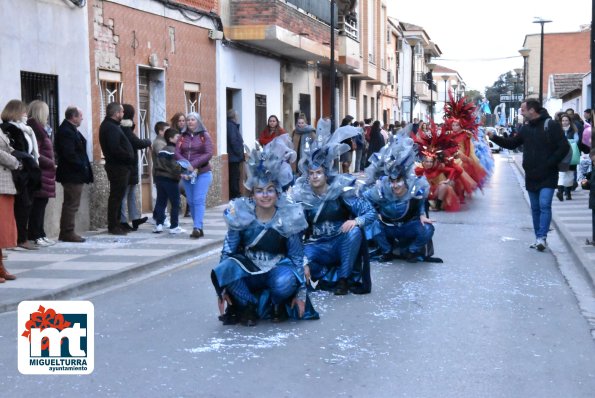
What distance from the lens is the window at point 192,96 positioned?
717 inches

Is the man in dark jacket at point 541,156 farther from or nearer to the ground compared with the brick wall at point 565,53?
nearer to the ground

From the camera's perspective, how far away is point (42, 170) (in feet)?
38.7

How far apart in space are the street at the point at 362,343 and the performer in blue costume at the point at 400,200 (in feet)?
1.68

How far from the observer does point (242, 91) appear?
70.7 feet

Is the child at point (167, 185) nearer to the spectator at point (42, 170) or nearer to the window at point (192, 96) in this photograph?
the spectator at point (42, 170)

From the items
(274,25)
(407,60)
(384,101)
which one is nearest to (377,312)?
(274,25)

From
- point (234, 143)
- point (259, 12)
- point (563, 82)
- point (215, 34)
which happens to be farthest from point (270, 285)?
point (563, 82)

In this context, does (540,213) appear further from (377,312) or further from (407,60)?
(407,60)

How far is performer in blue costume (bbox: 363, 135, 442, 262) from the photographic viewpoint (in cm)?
1041

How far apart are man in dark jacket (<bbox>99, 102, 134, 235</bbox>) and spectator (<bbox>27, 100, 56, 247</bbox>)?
46.7 inches

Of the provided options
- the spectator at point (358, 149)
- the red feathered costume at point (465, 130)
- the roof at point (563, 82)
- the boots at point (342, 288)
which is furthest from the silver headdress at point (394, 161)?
the roof at point (563, 82)

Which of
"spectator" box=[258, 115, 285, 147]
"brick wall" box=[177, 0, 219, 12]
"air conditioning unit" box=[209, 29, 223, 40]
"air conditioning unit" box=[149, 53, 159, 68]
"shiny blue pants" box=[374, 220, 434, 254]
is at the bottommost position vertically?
"shiny blue pants" box=[374, 220, 434, 254]

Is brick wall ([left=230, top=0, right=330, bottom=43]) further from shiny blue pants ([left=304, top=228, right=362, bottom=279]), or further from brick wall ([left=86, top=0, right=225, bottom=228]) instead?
shiny blue pants ([left=304, top=228, right=362, bottom=279])

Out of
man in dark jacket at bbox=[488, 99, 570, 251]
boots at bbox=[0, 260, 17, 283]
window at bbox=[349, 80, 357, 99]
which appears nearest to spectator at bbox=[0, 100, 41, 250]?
boots at bbox=[0, 260, 17, 283]
